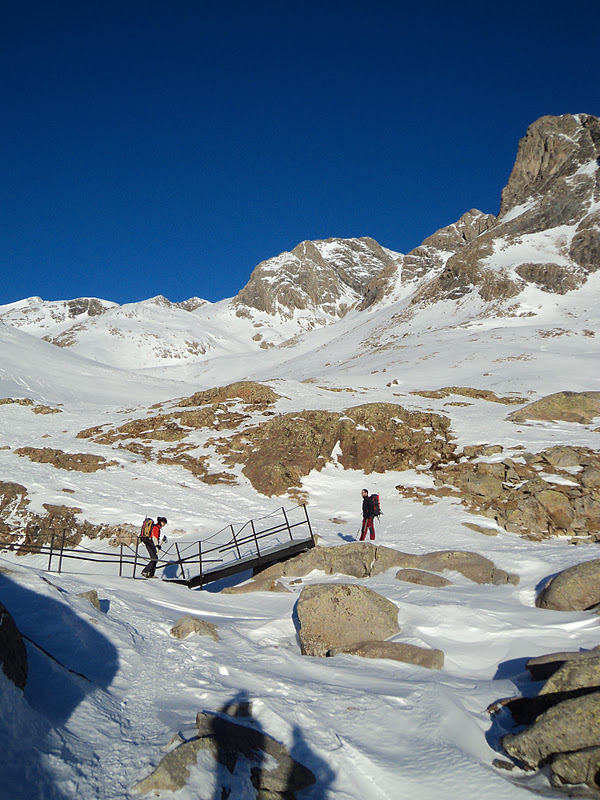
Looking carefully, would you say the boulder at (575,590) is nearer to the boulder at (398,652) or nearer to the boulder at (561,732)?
the boulder at (398,652)

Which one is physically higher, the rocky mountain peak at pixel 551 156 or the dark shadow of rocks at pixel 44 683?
the rocky mountain peak at pixel 551 156

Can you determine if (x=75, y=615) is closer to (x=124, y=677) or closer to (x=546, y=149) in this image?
(x=124, y=677)

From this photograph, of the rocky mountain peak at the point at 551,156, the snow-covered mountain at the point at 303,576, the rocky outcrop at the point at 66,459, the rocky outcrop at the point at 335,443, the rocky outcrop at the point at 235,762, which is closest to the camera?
the rocky outcrop at the point at 235,762

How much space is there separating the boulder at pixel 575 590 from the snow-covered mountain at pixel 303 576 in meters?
0.43

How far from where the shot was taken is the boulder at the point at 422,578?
10641mm

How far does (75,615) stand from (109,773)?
10.7ft

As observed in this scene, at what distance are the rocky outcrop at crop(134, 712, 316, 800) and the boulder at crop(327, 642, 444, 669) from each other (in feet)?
8.96

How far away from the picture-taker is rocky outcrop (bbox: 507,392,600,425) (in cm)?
2405

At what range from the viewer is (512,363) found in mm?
41812

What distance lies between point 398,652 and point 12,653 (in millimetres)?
5187

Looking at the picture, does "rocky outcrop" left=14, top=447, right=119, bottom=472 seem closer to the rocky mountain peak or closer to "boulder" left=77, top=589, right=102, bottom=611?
"boulder" left=77, top=589, right=102, bottom=611

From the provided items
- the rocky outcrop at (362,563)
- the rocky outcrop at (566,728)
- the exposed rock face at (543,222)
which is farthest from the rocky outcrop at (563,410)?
the exposed rock face at (543,222)

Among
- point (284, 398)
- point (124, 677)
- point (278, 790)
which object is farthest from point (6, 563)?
point (284, 398)

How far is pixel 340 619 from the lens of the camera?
7.65 meters
